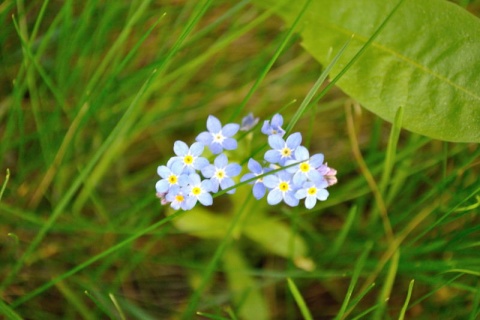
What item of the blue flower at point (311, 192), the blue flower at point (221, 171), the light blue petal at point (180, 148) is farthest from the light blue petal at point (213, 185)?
the blue flower at point (311, 192)

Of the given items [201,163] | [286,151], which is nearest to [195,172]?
[201,163]

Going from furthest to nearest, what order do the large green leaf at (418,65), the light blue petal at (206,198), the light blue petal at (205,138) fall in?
the large green leaf at (418,65) < the light blue petal at (205,138) < the light blue petal at (206,198)

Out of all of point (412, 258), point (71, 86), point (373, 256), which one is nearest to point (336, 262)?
point (373, 256)

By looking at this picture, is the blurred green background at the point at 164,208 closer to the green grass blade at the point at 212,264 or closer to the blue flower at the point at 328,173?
the green grass blade at the point at 212,264

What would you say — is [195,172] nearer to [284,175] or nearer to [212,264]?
[284,175]

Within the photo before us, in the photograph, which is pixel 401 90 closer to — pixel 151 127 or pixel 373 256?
pixel 373 256

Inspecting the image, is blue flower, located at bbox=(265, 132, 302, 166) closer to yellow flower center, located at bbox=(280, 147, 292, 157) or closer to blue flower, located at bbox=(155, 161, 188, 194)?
yellow flower center, located at bbox=(280, 147, 292, 157)
